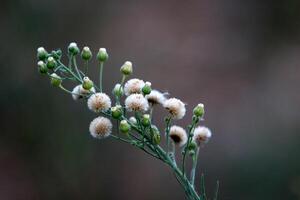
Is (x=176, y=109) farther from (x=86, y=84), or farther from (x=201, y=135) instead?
(x=86, y=84)

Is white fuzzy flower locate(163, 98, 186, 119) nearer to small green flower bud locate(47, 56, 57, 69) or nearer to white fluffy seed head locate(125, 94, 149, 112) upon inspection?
white fluffy seed head locate(125, 94, 149, 112)

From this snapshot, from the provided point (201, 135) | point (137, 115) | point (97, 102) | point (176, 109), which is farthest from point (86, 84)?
point (201, 135)

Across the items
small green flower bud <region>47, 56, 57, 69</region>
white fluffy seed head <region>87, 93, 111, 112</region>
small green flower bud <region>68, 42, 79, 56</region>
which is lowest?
white fluffy seed head <region>87, 93, 111, 112</region>

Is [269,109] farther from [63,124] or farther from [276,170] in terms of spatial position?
[63,124]

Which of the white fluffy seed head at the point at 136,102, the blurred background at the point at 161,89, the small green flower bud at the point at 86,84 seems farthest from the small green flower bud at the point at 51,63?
the blurred background at the point at 161,89

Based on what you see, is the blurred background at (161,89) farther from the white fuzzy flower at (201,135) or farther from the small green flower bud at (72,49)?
the small green flower bud at (72,49)

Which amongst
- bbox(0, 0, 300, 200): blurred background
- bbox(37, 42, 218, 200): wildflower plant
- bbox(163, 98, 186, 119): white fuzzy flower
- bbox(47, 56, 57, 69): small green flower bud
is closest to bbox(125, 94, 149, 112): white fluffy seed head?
bbox(37, 42, 218, 200): wildflower plant
